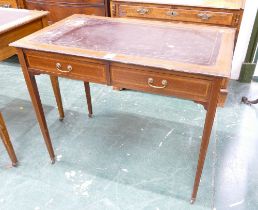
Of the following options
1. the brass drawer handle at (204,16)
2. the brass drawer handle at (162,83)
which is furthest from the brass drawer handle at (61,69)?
the brass drawer handle at (204,16)

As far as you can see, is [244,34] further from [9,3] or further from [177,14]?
[9,3]

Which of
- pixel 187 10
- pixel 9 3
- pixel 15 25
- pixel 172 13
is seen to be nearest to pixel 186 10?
pixel 187 10

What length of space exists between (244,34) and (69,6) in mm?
1739

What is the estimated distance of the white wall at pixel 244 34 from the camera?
239cm

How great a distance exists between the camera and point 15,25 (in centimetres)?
167

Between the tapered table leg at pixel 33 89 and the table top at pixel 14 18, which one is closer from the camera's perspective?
the tapered table leg at pixel 33 89

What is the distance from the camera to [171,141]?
200cm

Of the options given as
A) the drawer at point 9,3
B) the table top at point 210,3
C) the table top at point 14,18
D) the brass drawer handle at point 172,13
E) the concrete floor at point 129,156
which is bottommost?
the concrete floor at point 129,156

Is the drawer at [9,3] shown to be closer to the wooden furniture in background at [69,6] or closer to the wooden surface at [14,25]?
the wooden furniture in background at [69,6]

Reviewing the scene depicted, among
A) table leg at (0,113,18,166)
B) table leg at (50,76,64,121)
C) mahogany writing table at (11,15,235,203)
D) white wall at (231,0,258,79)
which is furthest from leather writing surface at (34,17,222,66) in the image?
white wall at (231,0,258,79)

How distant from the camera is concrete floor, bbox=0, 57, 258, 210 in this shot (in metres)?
1.58

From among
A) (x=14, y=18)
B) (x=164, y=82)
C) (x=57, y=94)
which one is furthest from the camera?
(x=57, y=94)

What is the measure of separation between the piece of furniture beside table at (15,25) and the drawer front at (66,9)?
0.67 meters

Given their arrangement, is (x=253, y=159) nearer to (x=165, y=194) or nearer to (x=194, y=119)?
(x=194, y=119)
